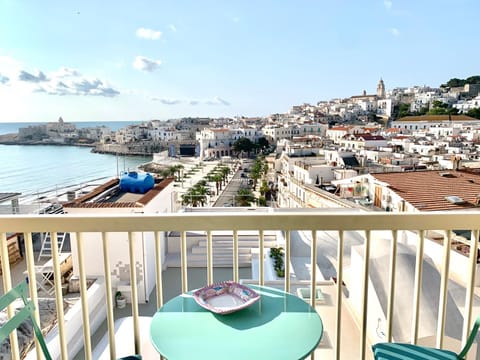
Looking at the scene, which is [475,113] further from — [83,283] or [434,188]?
[83,283]

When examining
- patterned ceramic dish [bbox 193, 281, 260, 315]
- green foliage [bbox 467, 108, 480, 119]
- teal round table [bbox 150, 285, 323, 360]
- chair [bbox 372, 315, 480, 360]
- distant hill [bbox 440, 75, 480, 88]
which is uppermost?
distant hill [bbox 440, 75, 480, 88]

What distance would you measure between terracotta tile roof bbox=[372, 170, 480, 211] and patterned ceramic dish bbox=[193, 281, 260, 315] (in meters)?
7.19

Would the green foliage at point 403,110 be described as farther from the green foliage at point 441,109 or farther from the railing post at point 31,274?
the railing post at point 31,274

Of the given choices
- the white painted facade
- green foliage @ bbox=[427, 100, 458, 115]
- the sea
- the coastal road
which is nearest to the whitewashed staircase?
the white painted facade

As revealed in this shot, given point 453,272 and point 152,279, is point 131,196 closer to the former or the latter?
point 152,279

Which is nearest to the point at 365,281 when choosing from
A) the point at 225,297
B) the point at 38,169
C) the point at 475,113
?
the point at 225,297

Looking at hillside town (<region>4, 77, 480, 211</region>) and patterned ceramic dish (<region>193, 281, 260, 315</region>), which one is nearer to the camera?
patterned ceramic dish (<region>193, 281, 260, 315</region>)

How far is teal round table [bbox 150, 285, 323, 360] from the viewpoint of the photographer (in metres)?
0.80

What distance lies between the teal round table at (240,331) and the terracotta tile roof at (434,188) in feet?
23.6

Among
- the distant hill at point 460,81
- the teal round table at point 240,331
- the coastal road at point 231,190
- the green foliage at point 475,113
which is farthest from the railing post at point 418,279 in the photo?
the distant hill at point 460,81

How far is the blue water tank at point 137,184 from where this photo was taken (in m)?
7.57

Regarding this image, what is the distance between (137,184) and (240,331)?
23.4 ft

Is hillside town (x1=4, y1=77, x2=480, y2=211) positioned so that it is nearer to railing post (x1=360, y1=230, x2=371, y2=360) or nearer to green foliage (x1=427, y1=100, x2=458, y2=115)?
green foliage (x1=427, y1=100, x2=458, y2=115)

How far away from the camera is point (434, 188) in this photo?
8797 millimetres
